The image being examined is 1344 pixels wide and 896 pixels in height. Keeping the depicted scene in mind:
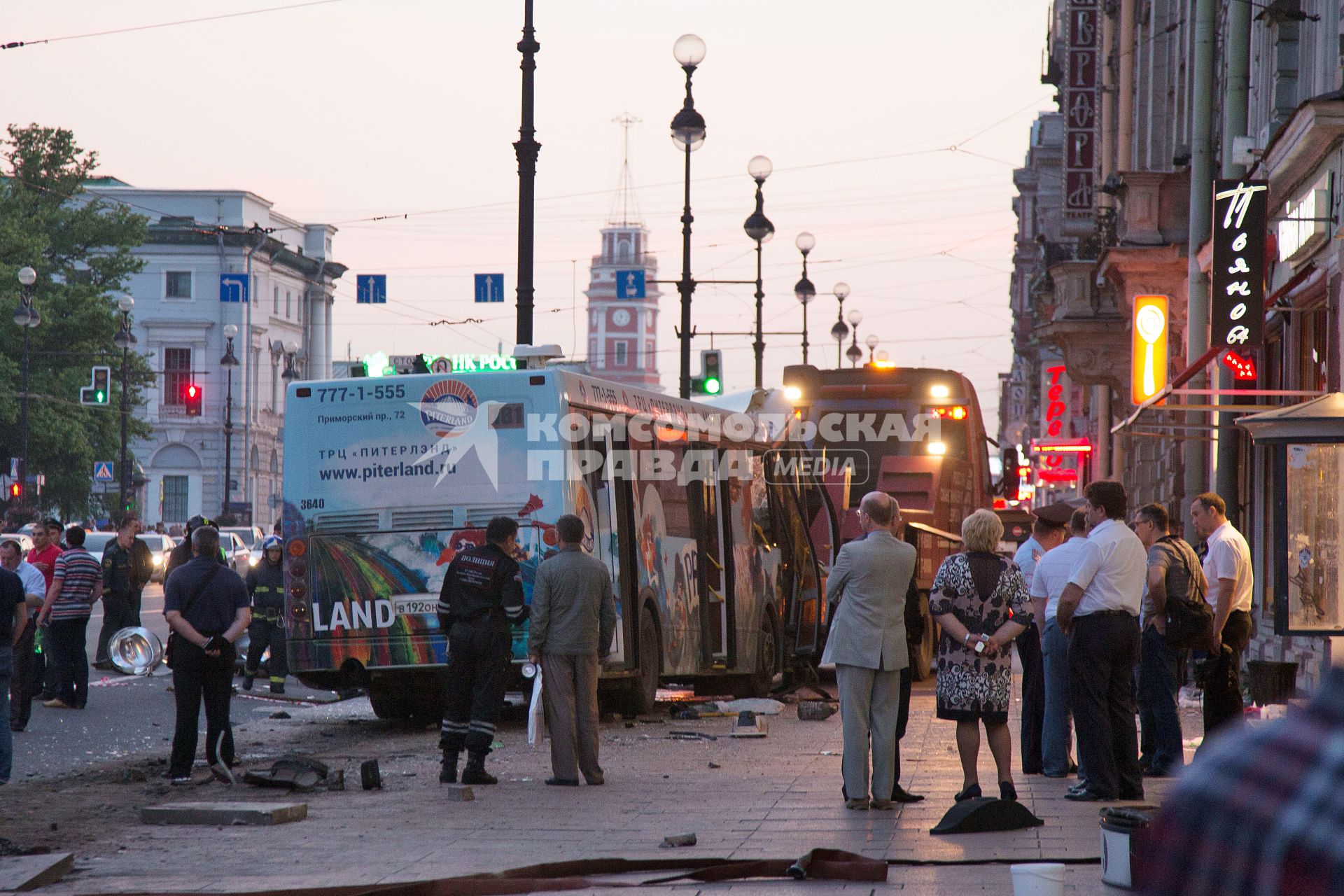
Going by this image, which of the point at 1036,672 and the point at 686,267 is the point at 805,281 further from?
the point at 1036,672

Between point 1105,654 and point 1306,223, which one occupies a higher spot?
point 1306,223

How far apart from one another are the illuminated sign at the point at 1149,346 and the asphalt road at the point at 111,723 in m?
10.6

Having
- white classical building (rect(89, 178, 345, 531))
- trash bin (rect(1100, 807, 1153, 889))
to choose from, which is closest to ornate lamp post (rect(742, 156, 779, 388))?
trash bin (rect(1100, 807, 1153, 889))

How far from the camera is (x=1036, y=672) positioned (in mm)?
12609

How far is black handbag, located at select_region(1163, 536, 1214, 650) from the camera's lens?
1144 cm

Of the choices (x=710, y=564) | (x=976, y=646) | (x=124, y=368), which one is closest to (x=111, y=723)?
(x=710, y=564)

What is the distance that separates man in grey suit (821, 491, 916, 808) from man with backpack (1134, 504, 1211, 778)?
1867 millimetres

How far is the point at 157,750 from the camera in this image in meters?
14.7

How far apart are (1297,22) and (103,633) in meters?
15.6

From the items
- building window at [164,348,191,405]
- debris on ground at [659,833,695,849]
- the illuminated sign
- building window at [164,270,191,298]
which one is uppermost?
building window at [164,270,191,298]

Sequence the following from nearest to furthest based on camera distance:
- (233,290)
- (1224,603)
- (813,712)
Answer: (1224,603)
(813,712)
(233,290)

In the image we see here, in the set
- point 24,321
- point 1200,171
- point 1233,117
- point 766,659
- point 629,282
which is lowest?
point 766,659

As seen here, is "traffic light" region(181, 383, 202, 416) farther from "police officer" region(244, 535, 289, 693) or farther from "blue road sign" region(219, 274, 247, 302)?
"police officer" region(244, 535, 289, 693)

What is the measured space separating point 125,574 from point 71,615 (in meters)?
4.11
